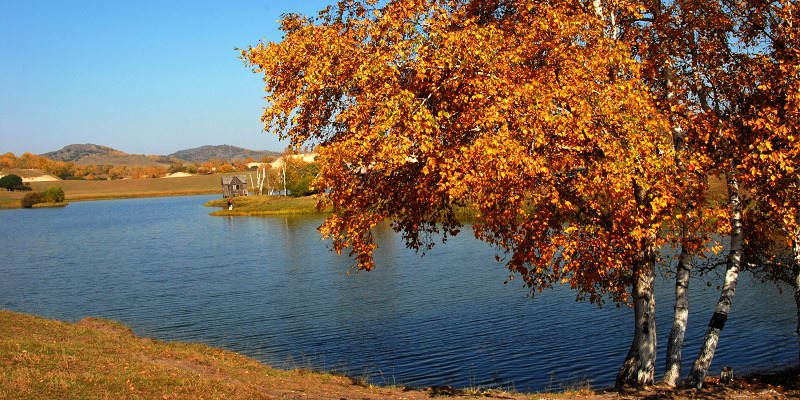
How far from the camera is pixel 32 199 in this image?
18525 cm

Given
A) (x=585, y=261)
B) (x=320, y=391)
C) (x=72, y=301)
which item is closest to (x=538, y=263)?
(x=585, y=261)

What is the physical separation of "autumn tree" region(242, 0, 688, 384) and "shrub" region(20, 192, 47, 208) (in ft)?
617

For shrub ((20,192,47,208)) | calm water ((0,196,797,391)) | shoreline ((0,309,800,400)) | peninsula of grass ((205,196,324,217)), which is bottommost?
calm water ((0,196,797,391))

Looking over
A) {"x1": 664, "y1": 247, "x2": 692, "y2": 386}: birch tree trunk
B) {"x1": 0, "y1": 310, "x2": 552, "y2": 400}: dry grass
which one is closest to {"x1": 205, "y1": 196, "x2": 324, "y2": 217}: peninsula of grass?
{"x1": 0, "y1": 310, "x2": 552, "y2": 400}: dry grass

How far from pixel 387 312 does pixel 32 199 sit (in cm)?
17618

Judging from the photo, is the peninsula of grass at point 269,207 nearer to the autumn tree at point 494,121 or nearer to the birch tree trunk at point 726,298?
the autumn tree at point 494,121

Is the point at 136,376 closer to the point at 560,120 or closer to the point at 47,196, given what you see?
the point at 560,120

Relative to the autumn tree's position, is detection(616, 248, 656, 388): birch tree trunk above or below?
below

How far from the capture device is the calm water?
26.2 metres

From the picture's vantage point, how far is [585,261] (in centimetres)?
1703

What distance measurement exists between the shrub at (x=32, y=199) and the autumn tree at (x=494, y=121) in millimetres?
188159

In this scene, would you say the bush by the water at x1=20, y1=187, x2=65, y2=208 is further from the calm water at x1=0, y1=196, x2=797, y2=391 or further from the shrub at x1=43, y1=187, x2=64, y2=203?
the calm water at x1=0, y1=196, x2=797, y2=391

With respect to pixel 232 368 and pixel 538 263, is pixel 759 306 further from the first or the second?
pixel 232 368

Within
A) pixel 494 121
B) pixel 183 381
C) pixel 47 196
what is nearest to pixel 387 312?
pixel 183 381
